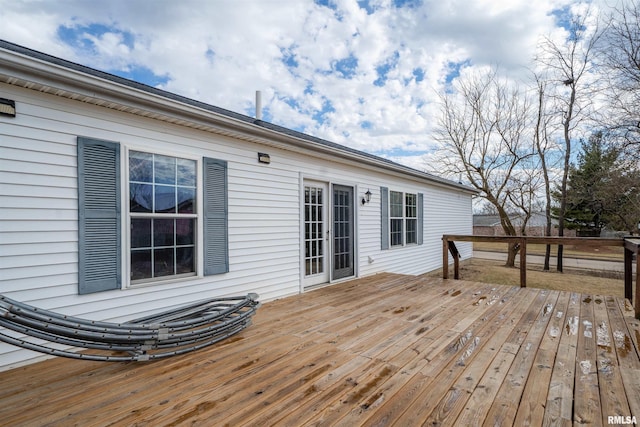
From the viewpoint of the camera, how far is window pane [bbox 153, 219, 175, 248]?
327cm

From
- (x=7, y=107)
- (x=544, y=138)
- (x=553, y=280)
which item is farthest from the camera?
(x=544, y=138)

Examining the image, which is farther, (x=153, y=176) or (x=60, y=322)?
(x=153, y=176)

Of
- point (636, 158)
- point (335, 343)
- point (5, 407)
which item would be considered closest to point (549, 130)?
point (636, 158)

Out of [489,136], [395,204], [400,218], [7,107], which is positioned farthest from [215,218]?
[489,136]

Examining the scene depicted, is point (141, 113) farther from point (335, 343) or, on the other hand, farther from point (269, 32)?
point (269, 32)

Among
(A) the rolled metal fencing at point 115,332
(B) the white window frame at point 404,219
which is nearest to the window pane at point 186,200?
(A) the rolled metal fencing at point 115,332

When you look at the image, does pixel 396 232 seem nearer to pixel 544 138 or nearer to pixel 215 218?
pixel 215 218

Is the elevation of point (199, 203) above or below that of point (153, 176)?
below

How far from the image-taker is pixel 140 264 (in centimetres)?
317

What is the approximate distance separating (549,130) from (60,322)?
14936 millimetres

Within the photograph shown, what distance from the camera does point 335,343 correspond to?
286 centimetres

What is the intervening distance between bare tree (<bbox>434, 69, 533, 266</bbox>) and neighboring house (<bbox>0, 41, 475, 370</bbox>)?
9.04m

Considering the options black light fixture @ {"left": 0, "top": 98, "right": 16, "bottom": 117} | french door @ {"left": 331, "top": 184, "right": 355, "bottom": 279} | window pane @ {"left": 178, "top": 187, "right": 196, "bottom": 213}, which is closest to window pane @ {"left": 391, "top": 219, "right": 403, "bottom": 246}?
french door @ {"left": 331, "top": 184, "right": 355, "bottom": 279}

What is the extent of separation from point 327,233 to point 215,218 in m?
2.26
